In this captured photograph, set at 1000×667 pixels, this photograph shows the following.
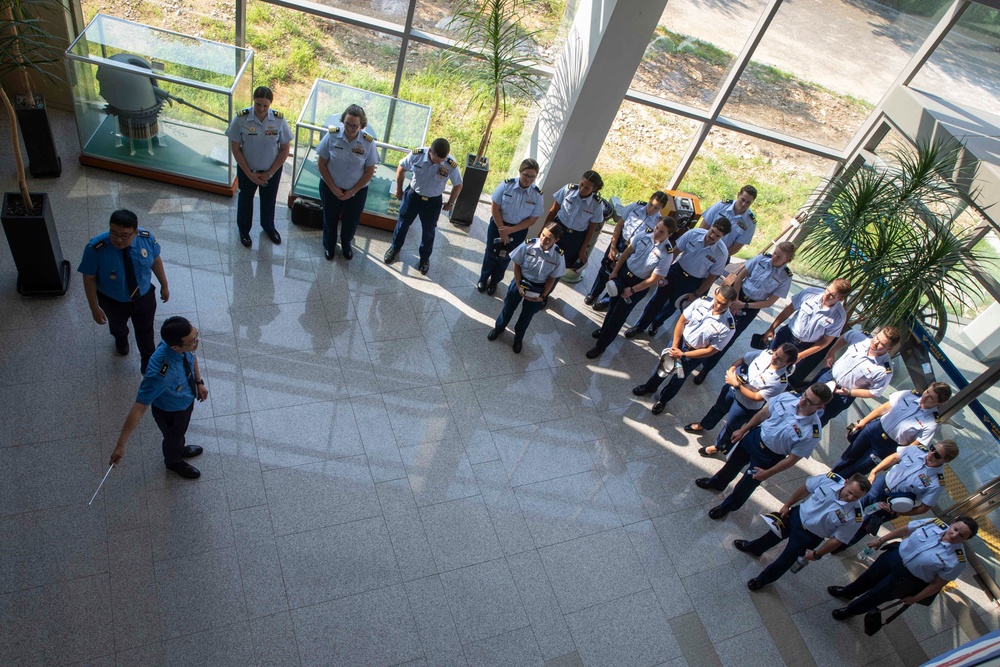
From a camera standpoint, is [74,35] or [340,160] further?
[74,35]

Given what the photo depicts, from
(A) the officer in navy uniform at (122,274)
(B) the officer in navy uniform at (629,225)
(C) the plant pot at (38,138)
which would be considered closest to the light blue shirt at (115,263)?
(A) the officer in navy uniform at (122,274)

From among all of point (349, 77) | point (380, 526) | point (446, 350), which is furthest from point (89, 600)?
point (349, 77)

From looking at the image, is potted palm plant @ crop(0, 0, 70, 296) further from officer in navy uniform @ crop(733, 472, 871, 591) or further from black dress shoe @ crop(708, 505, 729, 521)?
officer in navy uniform @ crop(733, 472, 871, 591)

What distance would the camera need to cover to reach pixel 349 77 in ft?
22.5

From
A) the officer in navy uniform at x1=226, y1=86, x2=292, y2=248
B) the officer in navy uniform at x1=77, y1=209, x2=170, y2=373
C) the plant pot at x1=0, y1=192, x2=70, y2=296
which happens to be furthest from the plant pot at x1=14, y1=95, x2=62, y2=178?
the officer in navy uniform at x1=77, y1=209, x2=170, y2=373

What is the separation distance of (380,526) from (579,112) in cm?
405

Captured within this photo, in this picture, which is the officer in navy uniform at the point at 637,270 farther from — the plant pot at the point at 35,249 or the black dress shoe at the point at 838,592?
the plant pot at the point at 35,249

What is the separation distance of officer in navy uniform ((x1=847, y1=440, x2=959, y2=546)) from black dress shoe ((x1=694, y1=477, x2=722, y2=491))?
99 cm

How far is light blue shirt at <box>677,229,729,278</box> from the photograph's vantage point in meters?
5.89

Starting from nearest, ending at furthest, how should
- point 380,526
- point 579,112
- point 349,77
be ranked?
point 380,526
point 579,112
point 349,77

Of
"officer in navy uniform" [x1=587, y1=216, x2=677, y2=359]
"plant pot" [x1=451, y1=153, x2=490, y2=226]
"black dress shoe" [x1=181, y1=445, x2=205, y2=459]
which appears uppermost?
"officer in navy uniform" [x1=587, y1=216, x2=677, y2=359]

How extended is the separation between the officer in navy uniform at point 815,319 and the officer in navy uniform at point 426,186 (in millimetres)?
3108

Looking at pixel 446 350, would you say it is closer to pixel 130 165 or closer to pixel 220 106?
pixel 220 106

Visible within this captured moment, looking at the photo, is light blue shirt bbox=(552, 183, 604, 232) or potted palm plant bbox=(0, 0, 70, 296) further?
light blue shirt bbox=(552, 183, 604, 232)
